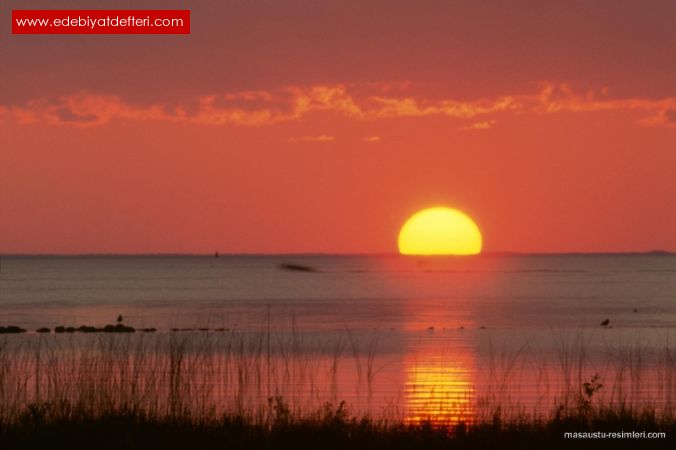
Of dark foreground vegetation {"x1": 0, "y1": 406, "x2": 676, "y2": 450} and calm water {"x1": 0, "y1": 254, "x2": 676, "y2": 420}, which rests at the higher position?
calm water {"x1": 0, "y1": 254, "x2": 676, "y2": 420}

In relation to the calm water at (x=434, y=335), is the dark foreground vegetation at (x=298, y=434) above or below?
below

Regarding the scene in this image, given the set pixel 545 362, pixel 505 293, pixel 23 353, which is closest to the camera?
pixel 545 362

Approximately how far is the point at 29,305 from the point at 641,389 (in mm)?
55664

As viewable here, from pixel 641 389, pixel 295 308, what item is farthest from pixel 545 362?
pixel 295 308

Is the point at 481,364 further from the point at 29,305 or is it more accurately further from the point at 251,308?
the point at 29,305

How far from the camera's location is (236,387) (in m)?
20.8

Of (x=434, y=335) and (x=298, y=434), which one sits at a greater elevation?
(x=434, y=335)

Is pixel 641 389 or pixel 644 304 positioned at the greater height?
pixel 644 304

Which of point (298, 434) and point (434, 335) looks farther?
point (434, 335)

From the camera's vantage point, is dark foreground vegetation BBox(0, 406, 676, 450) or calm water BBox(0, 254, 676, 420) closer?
dark foreground vegetation BBox(0, 406, 676, 450)

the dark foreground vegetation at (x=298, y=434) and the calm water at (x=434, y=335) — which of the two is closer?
the dark foreground vegetation at (x=298, y=434)

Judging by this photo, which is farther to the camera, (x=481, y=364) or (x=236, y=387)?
(x=481, y=364)

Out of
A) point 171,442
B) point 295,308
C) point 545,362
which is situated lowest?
point 171,442

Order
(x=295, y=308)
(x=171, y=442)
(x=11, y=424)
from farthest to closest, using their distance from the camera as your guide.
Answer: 1. (x=295, y=308)
2. (x=11, y=424)
3. (x=171, y=442)
